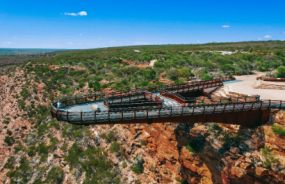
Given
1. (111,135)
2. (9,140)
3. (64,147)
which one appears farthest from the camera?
(9,140)

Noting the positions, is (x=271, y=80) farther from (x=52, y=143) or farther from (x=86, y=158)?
(x=52, y=143)

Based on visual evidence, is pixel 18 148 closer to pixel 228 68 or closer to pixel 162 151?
pixel 162 151

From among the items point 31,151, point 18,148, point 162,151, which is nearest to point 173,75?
point 162,151

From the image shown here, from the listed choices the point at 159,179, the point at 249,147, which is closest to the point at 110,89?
the point at 159,179

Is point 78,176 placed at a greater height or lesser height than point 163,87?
lesser

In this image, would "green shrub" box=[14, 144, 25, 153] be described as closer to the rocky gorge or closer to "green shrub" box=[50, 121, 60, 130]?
the rocky gorge

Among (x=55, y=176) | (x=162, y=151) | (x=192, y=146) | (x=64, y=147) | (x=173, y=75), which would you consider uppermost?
(x=173, y=75)

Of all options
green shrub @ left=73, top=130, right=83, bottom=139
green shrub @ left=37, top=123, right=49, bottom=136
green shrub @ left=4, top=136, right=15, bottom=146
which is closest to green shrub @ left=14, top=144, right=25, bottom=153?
green shrub @ left=4, top=136, right=15, bottom=146
